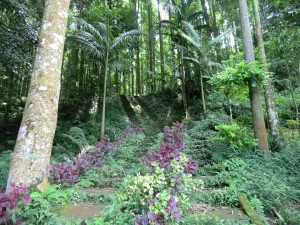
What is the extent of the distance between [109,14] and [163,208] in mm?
8876

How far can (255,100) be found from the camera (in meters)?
5.71

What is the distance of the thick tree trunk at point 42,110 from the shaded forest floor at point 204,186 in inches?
17.0

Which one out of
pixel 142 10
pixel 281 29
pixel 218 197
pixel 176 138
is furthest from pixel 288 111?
pixel 142 10

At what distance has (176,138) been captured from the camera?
5168 millimetres

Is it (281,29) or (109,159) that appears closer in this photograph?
(109,159)

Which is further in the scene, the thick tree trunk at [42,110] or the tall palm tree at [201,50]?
the tall palm tree at [201,50]

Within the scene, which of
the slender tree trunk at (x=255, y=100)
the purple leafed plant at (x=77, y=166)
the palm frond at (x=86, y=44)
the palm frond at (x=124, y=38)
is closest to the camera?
the purple leafed plant at (x=77, y=166)

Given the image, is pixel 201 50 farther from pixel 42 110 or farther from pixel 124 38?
pixel 42 110

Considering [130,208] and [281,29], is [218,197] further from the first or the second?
[281,29]

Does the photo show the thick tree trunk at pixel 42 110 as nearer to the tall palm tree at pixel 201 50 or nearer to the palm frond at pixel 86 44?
the palm frond at pixel 86 44

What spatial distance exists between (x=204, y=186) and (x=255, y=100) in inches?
119

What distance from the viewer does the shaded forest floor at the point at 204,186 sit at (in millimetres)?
2660

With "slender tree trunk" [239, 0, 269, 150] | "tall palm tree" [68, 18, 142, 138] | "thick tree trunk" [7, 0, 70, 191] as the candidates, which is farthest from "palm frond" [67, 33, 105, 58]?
"slender tree trunk" [239, 0, 269, 150]

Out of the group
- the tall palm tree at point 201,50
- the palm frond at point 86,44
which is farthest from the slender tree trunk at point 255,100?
the palm frond at point 86,44
